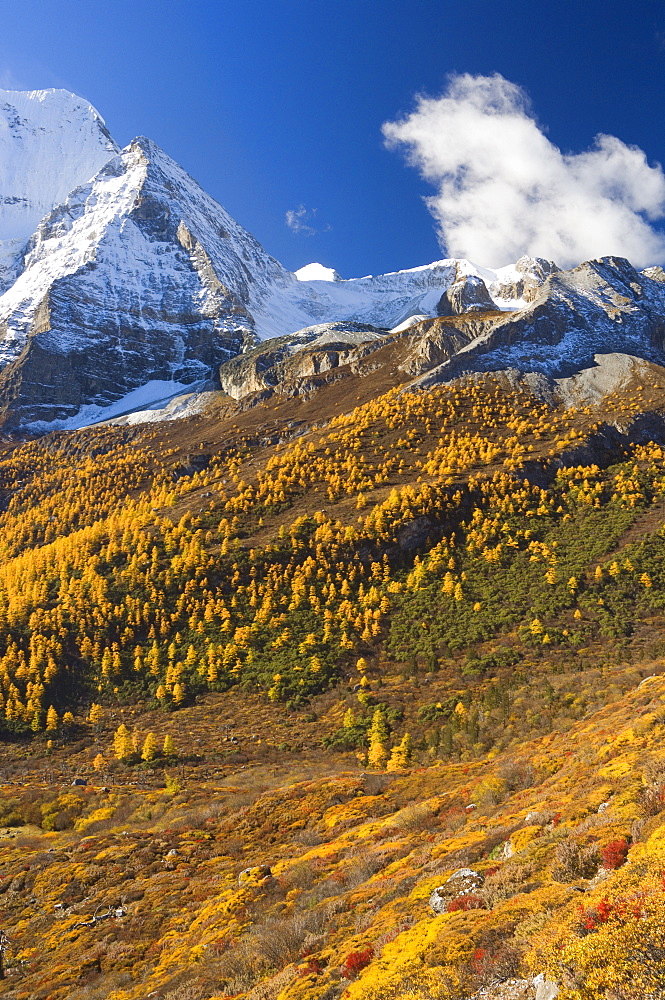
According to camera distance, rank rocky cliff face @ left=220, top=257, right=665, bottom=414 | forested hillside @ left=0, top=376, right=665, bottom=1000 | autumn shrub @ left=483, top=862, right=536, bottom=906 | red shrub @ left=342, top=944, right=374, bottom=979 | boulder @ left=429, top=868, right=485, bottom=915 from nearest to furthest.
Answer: red shrub @ left=342, top=944, right=374, bottom=979
autumn shrub @ left=483, top=862, right=536, bottom=906
forested hillside @ left=0, top=376, right=665, bottom=1000
boulder @ left=429, top=868, right=485, bottom=915
rocky cliff face @ left=220, top=257, right=665, bottom=414

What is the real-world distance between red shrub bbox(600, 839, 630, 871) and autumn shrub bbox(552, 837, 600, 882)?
1.03ft

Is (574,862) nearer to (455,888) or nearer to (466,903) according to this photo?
(466,903)

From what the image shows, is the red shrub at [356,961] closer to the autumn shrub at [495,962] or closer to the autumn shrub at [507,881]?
the autumn shrub at [507,881]

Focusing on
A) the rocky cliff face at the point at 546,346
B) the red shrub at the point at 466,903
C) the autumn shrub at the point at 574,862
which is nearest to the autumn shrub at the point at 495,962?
the red shrub at the point at 466,903

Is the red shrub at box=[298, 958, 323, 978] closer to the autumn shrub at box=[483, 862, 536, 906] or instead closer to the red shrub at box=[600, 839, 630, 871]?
the autumn shrub at box=[483, 862, 536, 906]

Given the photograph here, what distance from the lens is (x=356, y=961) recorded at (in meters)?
13.0

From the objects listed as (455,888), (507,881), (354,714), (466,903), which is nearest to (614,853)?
(507,881)

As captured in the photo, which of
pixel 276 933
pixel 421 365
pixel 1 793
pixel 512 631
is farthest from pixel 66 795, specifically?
pixel 421 365

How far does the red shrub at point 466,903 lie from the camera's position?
44.8 ft

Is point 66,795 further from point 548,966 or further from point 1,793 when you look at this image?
Result: point 548,966

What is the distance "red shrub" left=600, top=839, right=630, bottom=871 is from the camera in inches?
507

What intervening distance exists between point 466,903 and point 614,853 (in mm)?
4133

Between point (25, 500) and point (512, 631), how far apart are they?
155m

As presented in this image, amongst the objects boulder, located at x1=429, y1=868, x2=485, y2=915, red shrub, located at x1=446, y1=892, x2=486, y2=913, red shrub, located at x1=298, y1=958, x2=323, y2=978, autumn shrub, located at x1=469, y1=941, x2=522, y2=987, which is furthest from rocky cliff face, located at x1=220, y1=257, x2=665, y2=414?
autumn shrub, located at x1=469, y1=941, x2=522, y2=987
